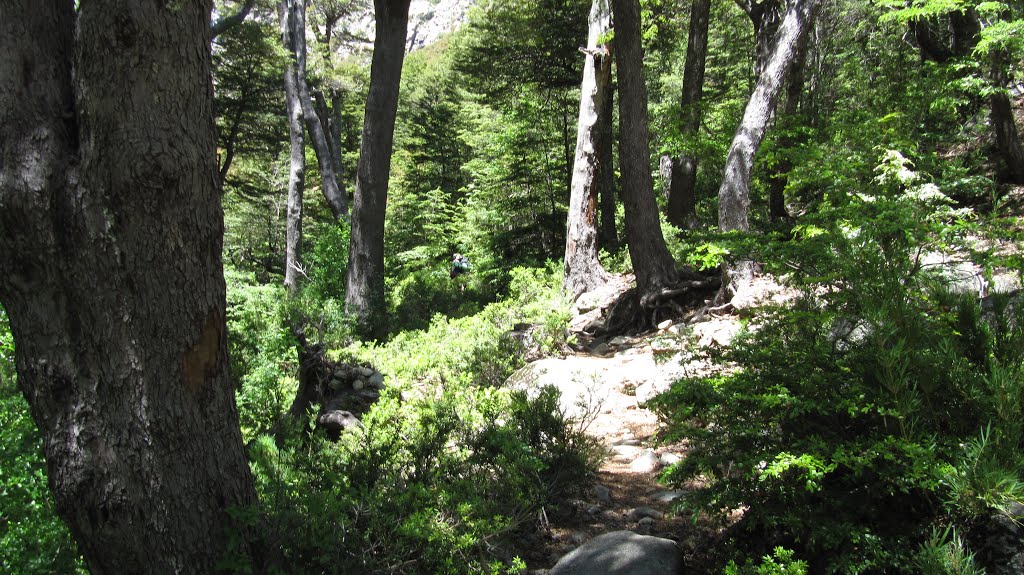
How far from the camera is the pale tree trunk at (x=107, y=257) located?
2410 mm

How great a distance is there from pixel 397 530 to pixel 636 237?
623 cm

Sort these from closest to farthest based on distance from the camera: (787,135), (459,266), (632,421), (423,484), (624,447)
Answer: (423,484)
(624,447)
(632,421)
(787,135)
(459,266)

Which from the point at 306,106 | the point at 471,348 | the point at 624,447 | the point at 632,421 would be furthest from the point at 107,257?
the point at 306,106

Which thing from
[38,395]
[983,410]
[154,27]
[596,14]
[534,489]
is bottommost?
[534,489]

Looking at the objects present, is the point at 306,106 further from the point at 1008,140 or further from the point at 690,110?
the point at 1008,140

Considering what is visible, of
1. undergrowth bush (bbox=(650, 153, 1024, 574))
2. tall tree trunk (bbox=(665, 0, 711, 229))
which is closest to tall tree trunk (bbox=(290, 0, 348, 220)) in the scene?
tall tree trunk (bbox=(665, 0, 711, 229))

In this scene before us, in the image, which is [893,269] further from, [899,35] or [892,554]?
[899,35]

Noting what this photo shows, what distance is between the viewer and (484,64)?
15.8 m

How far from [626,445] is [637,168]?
4.56m

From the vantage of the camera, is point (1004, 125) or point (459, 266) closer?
point (1004, 125)

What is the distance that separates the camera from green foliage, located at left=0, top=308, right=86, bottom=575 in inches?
118

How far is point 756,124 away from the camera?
7875mm

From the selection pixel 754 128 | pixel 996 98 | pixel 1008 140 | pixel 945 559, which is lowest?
pixel 945 559

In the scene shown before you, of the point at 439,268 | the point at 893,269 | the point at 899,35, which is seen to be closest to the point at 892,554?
the point at 893,269
